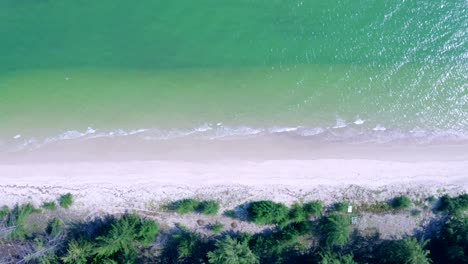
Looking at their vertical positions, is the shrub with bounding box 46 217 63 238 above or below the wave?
below

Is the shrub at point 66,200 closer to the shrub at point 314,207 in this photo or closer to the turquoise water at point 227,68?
the turquoise water at point 227,68

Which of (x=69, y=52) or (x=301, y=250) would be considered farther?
(x=69, y=52)

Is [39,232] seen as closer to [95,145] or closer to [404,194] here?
[95,145]

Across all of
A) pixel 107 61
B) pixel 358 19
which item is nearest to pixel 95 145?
pixel 107 61

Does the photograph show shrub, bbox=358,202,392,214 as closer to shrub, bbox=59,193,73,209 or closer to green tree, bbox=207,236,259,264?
green tree, bbox=207,236,259,264

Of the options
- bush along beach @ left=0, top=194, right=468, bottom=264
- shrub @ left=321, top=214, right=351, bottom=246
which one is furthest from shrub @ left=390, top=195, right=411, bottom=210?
shrub @ left=321, top=214, right=351, bottom=246
